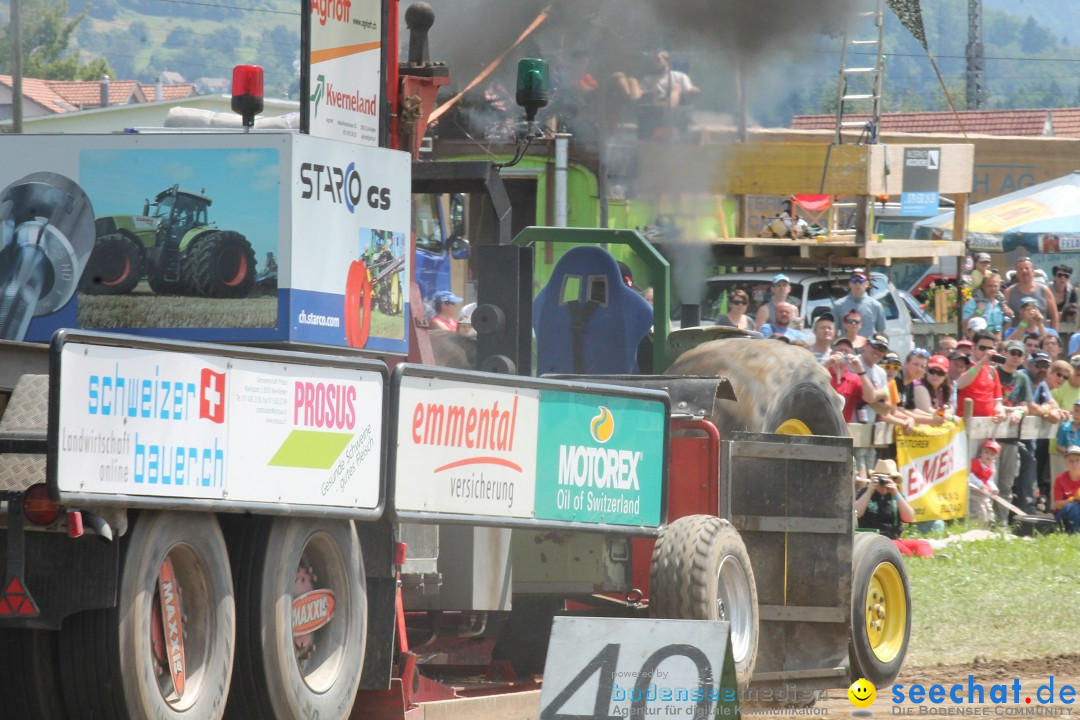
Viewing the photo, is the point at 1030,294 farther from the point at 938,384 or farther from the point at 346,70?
the point at 346,70

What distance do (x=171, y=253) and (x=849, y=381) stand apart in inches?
323

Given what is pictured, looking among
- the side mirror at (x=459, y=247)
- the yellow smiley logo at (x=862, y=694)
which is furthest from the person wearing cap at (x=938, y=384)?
the side mirror at (x=459, y=247)

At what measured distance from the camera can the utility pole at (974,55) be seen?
6038cm

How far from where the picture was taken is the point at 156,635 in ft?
17.0

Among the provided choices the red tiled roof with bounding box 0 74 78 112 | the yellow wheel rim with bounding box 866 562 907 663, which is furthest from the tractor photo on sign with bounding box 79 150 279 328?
the red tiled roof with bounding box 0 74 78 112

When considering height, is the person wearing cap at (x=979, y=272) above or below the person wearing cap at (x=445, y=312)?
above

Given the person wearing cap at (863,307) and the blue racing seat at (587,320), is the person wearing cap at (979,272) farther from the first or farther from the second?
the blue racing seat at (587,320)

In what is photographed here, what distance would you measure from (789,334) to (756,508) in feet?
21.6

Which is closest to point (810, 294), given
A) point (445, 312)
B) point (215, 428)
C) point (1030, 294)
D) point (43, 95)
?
point (1030, 294)

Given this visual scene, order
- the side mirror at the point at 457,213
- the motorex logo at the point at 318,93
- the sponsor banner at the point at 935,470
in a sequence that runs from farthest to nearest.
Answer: the sponsor banner at the point at 935,470 < the side mirror at the point at 457,213 < the motorex logo at the point at 318,93

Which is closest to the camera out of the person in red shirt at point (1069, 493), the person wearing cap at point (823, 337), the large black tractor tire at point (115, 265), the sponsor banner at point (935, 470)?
the large black tractor tire at point (115, 265)

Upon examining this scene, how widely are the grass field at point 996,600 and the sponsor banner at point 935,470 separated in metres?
0.44

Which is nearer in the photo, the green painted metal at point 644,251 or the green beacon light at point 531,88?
the green beacon light at point 531,88

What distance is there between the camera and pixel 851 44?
650 inches
